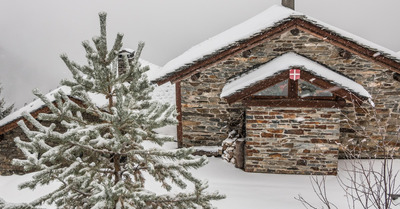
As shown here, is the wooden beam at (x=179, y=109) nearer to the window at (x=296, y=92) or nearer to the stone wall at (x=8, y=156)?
the window at (x=296, y=92)

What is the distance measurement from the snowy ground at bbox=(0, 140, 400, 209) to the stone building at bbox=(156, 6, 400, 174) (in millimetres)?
421

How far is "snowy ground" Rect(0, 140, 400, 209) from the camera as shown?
7367 mm

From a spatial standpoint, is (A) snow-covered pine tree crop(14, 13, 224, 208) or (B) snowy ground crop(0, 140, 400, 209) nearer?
(A) snow-covered pine tree crop(14, 13, 224, 208)

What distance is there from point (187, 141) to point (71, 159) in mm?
6552

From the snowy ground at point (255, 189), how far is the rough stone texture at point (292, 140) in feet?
1.00

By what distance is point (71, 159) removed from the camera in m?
3.85

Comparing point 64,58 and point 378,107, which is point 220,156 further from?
point 64,58

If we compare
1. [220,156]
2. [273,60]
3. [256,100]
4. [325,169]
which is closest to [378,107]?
[325,169]

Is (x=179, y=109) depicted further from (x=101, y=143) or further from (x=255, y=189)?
(x=101, y=143)

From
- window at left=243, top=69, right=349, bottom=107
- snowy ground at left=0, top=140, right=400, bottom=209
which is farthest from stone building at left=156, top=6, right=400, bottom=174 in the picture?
snowy ground at left=0, top=140, right=400, bottom=209

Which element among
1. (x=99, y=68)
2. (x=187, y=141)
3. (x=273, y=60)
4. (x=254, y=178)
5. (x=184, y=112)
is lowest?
(x=254, y=178)

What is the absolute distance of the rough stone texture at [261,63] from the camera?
9523 mm

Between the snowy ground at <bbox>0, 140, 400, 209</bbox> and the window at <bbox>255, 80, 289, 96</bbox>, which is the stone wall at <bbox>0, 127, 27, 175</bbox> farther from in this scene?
the window at <bbox>255, 80, 289, 96</bbox>

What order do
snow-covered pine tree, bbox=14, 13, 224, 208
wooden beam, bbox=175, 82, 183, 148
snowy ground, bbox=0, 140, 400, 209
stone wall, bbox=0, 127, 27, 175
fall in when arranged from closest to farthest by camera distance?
snow-covered pine tree, bbox=14, 13, 224, 208
snowy ground, bbox=0, 140, 400, 209
wooden beam, bbox=175, 82, 183, 148
stone wall, bbox=0, 127, 27, 175
